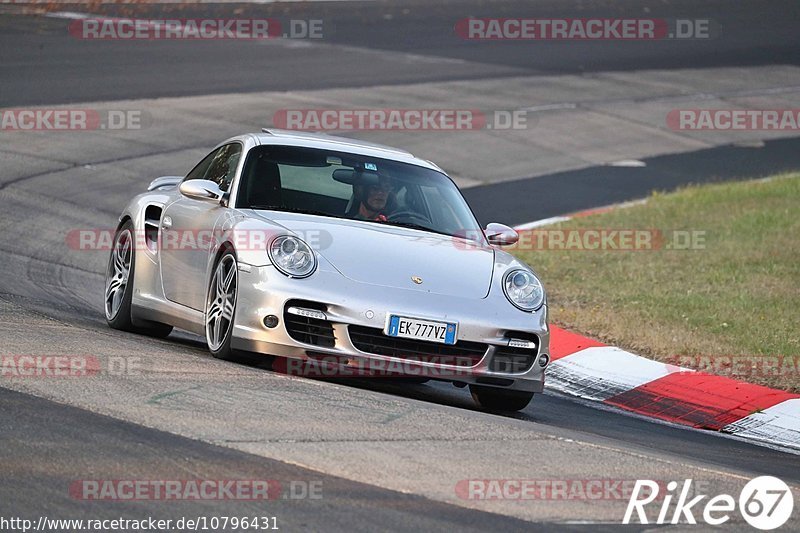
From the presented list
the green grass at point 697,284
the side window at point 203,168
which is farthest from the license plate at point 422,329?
the green grass at point 697,284

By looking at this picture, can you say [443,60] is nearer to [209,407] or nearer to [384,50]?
Result: [384,50]

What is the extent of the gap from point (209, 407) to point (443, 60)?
1955 centimetres

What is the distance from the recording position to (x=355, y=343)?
24.8 ft

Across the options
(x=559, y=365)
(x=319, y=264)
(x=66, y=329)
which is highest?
(x=319, y=264)

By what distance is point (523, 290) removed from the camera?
8.07 meters

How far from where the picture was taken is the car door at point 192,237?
855 cm

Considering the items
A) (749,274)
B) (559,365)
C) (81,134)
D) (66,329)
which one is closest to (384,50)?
(81,134)
